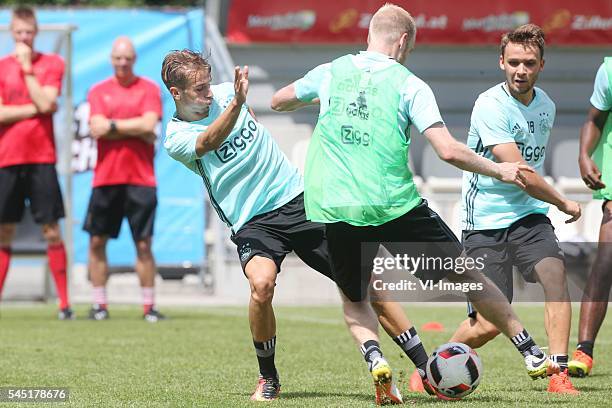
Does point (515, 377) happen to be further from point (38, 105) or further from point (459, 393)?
point (38, 105)

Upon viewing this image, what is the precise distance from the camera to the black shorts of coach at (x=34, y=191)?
1214 centimetres

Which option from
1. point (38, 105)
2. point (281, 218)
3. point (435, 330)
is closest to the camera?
point (281, 218)

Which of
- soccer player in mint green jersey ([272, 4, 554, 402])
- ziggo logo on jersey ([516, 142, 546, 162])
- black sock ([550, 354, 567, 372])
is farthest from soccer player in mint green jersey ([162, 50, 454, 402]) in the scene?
ziggo logo on jersey ([516, 142, 546, 162])

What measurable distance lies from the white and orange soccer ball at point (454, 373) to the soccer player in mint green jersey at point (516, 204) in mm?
583

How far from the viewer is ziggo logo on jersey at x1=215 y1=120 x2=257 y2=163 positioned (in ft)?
23.3

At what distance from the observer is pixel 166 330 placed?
11.1 m

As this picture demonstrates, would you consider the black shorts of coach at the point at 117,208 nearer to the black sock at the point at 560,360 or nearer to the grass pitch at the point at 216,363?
the grass pitch at the point at 216,363

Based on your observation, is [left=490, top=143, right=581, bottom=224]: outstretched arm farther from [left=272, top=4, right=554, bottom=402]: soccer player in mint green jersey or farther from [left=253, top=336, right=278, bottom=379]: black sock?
[left=253, top=336, right=278, bottom=379]: black sock

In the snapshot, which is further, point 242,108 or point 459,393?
point 242,108

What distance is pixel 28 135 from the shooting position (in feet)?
39.9

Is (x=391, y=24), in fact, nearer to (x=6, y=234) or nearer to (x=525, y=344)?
(x=525, y=344)

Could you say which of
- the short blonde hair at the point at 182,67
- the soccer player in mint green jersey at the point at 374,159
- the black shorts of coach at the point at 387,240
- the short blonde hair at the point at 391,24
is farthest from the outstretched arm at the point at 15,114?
the short blonde hair at the point at 391,24

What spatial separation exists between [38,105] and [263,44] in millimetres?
6950

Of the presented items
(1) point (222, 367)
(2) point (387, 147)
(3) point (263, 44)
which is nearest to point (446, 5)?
(3) point (263, 44)
